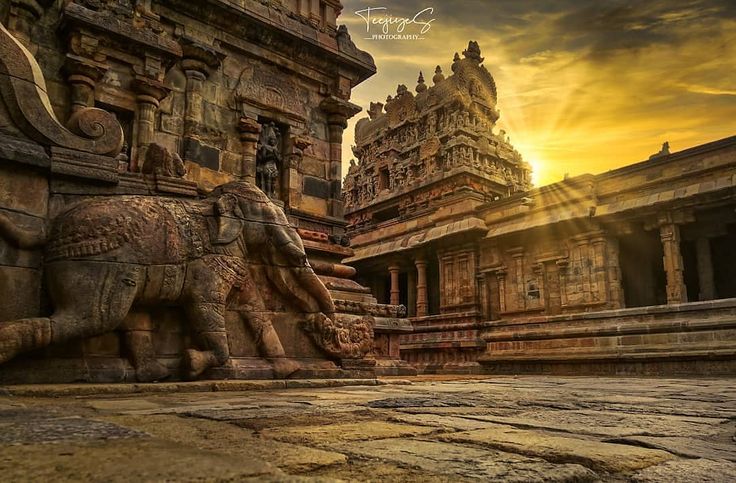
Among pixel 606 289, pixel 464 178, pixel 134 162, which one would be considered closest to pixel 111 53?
pixel 134 162

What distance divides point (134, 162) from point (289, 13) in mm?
4279

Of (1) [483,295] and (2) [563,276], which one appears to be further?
(1) [483,295]

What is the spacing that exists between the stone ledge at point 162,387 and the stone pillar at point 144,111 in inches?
214

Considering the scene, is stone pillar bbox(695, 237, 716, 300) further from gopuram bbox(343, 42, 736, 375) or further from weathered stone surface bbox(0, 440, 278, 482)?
weathered stone surface bbox(0, 440, 278, 482)

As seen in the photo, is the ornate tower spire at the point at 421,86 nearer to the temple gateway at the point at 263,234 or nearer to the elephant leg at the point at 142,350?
the temple gateway at the point at 263,234

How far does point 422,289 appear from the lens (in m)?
22.7

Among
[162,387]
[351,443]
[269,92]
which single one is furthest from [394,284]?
[351,443]

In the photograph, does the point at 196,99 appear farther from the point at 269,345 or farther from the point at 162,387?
the point at 162,387

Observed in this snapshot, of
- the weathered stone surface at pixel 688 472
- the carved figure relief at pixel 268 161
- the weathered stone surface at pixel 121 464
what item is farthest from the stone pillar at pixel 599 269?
the weathered stone surface at pixel 121 464

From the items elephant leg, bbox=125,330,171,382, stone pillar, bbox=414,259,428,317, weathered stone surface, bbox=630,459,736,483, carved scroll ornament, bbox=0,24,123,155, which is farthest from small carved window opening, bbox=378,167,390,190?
weathered stone surface, bbox=630,459,736,483

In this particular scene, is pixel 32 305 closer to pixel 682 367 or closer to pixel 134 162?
pixel 134 162

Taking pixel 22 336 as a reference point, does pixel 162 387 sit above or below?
below

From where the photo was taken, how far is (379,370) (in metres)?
9.00

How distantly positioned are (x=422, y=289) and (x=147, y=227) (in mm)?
18411
